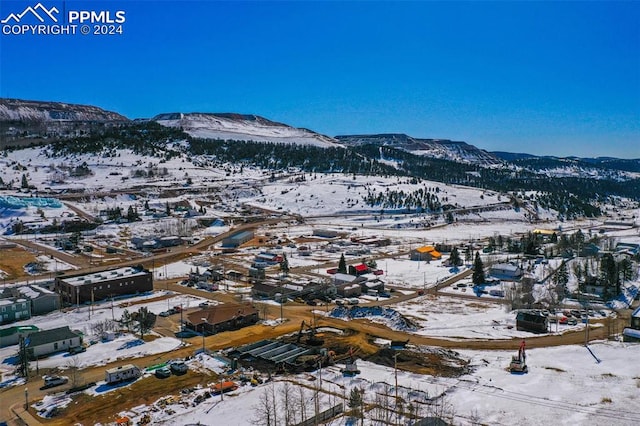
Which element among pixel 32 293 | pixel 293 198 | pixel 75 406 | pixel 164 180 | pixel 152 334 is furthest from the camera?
pixel 164 180

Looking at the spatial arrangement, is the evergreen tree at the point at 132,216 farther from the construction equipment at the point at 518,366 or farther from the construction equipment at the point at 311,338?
the construction equipment at the point at 518,366

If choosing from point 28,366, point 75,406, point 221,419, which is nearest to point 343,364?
point 221,419

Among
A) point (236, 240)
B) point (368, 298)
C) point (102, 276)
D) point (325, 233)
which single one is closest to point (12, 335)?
point (102, 276)

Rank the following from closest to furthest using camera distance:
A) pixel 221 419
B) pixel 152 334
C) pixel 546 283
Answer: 1. pixel 221 419
2. pixel 152 334
3. pixel 546 283

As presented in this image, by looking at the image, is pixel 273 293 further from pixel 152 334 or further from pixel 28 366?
pixel 28 366

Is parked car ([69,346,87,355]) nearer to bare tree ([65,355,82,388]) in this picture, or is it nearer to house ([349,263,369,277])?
bare tree ([65,355,82,388])

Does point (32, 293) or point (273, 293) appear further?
point (273, 293)
